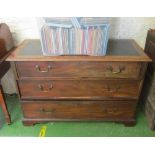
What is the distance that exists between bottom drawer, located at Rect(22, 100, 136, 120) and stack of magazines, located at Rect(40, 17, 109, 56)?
0.47 metres

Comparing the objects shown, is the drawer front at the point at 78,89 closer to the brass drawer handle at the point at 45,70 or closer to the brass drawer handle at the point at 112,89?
the brass drawer handle at the point at 112,89

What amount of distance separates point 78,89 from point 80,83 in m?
0.06

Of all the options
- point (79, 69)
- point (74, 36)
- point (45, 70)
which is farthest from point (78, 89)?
point (74, 36)

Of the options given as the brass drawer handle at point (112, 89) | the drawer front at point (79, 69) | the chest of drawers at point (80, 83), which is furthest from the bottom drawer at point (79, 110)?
the drawer front at point (79, 69)

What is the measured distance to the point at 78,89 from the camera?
4.81 feet

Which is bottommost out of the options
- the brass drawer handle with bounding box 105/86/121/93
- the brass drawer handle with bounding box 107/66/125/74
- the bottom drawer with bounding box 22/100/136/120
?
the bottom drawer with bounding box 22/100/136/120

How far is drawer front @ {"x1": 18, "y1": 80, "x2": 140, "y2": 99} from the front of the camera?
1432mm

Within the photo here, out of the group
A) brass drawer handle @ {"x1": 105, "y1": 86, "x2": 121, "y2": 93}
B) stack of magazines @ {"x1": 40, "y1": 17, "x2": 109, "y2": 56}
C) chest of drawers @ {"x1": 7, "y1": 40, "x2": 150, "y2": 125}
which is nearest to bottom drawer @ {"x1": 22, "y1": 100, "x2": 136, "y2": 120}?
chest of drawers @ {"x1": 7, "y1": 40, "x2": 150, "y2": 125}

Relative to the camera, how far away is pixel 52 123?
1723 millimetres

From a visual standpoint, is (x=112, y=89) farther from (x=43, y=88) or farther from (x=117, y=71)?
(x=43, y=88)

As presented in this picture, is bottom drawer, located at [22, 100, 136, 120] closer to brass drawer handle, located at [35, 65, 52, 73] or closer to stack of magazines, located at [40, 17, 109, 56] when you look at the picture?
brass drawer handle, located at [35, 65, 52, 73]
